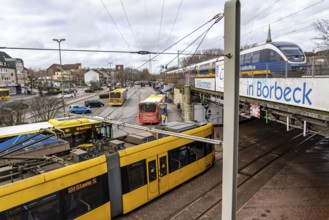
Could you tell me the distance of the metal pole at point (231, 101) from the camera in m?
3.04

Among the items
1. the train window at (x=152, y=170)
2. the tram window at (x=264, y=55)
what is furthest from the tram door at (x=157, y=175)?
the tram window at (x=264, y=55)

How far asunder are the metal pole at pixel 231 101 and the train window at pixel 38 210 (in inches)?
202

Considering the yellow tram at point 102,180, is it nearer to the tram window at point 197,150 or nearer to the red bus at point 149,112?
the tram window at point 197,150

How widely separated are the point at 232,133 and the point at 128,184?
254 inches

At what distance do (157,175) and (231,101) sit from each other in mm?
7295

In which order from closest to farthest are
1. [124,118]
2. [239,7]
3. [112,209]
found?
1. [239,7]
2. [112,209]
3. [124,118]

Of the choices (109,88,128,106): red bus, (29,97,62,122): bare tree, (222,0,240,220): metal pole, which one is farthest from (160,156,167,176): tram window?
(109,88,128,106): red bus

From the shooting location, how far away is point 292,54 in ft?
60.7

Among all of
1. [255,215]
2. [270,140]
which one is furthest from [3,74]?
[255,215]

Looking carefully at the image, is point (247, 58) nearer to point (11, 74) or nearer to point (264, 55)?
point (264, 55)

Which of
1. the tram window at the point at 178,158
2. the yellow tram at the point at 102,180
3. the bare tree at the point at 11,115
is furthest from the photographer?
the bare tree at the point at 11,115

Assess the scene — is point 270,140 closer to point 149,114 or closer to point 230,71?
point 149,114

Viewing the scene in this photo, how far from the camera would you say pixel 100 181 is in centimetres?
789

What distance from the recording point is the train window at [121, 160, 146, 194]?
8.66 metres
